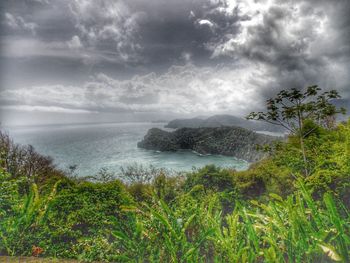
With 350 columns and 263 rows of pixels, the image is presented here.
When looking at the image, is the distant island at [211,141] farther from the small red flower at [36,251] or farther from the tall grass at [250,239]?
the small red flower at [36,251]

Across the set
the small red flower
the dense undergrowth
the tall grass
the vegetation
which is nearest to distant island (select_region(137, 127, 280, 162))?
the dense undergrowth

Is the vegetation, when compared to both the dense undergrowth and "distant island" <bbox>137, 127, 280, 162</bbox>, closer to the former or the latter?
the dense undergrowth

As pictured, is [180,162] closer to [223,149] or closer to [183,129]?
[223,149]

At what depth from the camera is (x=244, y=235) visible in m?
2.27

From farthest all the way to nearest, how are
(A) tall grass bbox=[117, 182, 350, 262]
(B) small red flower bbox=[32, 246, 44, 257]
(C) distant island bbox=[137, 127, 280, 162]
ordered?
(C) distant island bbox=[137, 127, 280, 162] < (B) small red flower bbox=[32, 246, 44, 257] < (A) tall grass bbox=[117, 182, 350, 262]

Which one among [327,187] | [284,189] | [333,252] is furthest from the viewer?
[284,189]

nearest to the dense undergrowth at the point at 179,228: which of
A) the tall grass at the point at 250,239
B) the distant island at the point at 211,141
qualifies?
the tall grass at the point at 250,239

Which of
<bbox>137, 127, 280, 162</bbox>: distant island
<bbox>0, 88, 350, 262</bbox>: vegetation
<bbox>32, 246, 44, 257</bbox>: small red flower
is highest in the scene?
<bbox>0, 88, 350, 262</bbox>: vegetation

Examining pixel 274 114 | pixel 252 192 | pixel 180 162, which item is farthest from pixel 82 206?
pixel 180 162

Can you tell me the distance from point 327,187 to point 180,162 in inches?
2293

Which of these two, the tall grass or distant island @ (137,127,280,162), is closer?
the tall grass

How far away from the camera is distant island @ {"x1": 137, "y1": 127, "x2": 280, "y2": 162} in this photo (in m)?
67.1

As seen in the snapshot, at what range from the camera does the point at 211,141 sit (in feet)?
244

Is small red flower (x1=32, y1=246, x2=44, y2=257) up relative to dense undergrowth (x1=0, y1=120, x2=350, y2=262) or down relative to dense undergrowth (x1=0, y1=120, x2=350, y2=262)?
down
